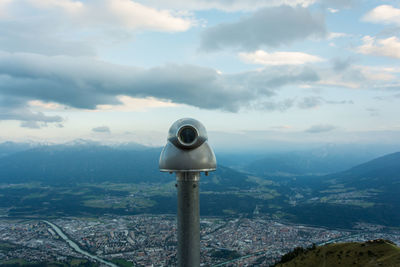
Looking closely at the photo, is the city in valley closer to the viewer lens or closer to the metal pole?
the metal pole

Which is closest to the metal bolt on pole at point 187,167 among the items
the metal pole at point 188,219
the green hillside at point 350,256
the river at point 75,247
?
the metal pole at point 188,219


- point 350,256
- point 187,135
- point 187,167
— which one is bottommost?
point 350,256

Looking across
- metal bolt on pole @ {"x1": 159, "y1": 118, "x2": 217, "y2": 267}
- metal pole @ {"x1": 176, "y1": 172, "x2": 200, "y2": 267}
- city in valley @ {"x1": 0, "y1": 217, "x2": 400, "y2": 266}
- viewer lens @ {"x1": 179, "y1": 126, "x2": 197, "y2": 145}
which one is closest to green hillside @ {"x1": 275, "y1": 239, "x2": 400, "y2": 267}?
metal pole @ {"x1": 176, "y1": 172, "x2": 200, "y2": 267}

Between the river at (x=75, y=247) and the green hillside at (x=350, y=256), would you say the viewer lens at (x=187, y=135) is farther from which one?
the river at (x=75, y=247)

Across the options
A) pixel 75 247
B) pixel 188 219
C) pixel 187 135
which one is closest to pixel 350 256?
pixel 188 219

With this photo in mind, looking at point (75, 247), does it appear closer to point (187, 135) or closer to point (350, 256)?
point (350, 256)

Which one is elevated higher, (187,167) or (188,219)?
(187,167)

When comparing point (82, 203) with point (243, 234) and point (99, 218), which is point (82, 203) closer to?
point (99, 218)

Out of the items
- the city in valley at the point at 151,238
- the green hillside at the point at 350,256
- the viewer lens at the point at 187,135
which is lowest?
the city in valley at the point at 151,238
